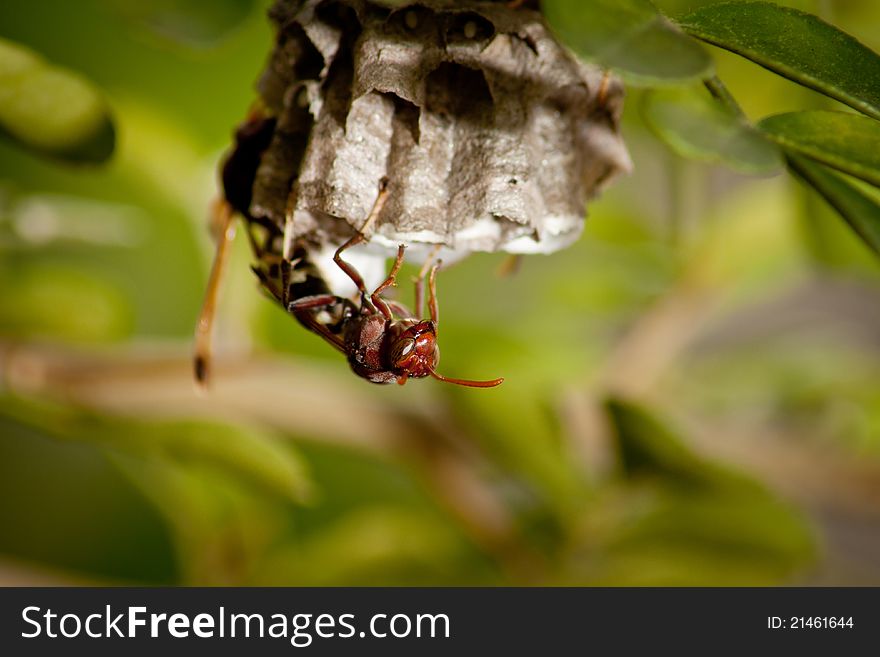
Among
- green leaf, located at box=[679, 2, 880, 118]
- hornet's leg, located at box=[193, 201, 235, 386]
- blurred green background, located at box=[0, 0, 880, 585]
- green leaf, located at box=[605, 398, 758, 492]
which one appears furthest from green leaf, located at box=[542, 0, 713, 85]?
green leaf, located at box=[605, 398, 758, 492]

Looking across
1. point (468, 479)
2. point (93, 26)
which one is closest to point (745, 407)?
point (468, 479)

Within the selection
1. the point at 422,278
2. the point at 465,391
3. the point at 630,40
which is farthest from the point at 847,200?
the point at 465,391

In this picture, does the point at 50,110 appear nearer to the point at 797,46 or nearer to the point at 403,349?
the point at 403,349

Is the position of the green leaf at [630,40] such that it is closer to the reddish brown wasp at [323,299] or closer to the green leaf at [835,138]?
the green leaf at [835,138]

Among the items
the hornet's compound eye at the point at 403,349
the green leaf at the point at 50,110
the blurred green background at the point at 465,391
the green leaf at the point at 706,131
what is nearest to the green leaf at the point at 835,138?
the green leaf at the point at 706,131

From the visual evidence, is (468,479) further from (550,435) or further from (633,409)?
(633,409)
